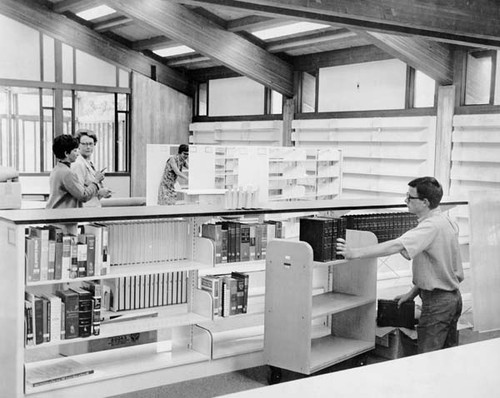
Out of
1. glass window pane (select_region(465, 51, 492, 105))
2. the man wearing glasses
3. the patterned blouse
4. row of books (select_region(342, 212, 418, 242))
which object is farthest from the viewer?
glass window pane (select_region(465, 51, 492, 105))

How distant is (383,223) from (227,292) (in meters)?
1.61

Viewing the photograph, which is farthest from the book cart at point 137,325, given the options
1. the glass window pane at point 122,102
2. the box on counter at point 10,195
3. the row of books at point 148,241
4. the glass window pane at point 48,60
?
the glass window pane at point 122,102

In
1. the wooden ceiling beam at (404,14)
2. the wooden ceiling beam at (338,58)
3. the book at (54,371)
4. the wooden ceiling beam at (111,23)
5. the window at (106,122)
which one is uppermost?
the wooden ceiling beam at (111,23)

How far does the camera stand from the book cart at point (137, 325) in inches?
164

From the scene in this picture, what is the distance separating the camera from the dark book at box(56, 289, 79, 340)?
4398 millimetres

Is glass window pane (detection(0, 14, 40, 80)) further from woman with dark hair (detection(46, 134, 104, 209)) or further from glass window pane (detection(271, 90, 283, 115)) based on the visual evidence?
woman with dark hair (detection(46, 134, 104, 209))

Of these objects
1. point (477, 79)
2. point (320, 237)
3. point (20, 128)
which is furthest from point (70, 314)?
point (20, 128)

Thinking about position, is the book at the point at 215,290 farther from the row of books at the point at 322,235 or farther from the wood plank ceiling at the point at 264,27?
the wood plank ceiling at the point at 264,27

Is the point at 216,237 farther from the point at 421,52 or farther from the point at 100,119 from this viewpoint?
the point at 100,119

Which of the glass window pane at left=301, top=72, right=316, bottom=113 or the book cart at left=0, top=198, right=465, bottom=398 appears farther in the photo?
the glass window pane at left=301, top=72, right=316, bottom=113

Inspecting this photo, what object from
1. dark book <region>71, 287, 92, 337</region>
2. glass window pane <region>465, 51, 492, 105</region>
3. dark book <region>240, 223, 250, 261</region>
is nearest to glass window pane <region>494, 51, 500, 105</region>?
glass window pane <region>465, 51, 492, 105</region>

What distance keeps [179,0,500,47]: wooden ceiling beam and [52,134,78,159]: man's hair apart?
1610 mm

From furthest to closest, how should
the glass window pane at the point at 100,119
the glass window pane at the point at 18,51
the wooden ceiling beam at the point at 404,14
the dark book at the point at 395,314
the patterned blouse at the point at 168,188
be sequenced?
→ the glass window pane at the point at 100,119 → the glass window pane at the point at 18,51 → the patterned blouse at the point at 168,188 → the wooden ceiling beam at the point at 404,14 → the dark book at the point at 395,314

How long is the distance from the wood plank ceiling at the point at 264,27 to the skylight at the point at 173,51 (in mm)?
140
